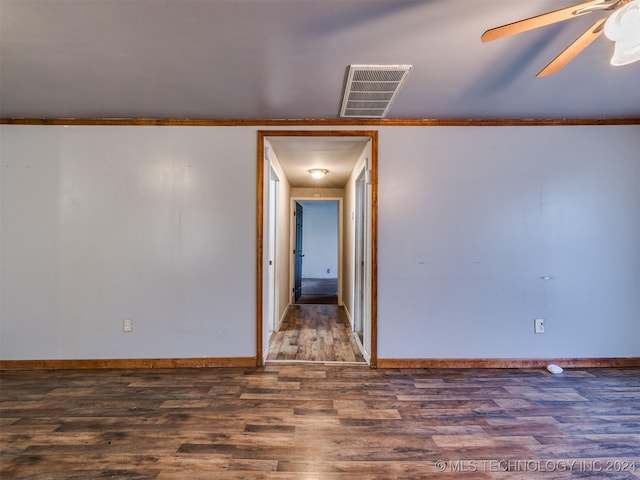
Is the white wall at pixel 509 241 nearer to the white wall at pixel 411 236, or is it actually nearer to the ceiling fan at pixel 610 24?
the white wall at pixel 411 236

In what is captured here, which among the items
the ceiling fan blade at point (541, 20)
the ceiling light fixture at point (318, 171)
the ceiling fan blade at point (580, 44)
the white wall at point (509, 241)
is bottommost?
the white wall at point (509, 241)

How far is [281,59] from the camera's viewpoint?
6.04 ft

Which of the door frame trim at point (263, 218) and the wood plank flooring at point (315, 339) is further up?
the door frame trim at point (263, 218)

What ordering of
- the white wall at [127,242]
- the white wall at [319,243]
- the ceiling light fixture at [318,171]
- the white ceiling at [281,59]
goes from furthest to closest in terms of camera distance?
the white wall at [319,243] → the ceiling light fixture at [318,171] → the white wall at [127,242] → the white ceiling at [281,59]

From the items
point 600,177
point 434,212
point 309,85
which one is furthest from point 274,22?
point 600,177

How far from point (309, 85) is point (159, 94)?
3.88ft

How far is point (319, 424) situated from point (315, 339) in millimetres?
1729

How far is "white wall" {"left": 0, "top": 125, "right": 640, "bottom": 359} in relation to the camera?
2752 millimetres

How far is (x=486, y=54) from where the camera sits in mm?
1784

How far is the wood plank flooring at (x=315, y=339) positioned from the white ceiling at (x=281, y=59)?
2.39m

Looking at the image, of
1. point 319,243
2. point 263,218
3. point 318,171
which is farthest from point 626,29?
point 319,243

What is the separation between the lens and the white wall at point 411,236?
275 centimetres

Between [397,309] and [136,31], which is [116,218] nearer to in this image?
[136,31]

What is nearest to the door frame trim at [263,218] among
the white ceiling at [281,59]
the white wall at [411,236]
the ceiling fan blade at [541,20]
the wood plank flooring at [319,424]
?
the white wall at [411,236]
